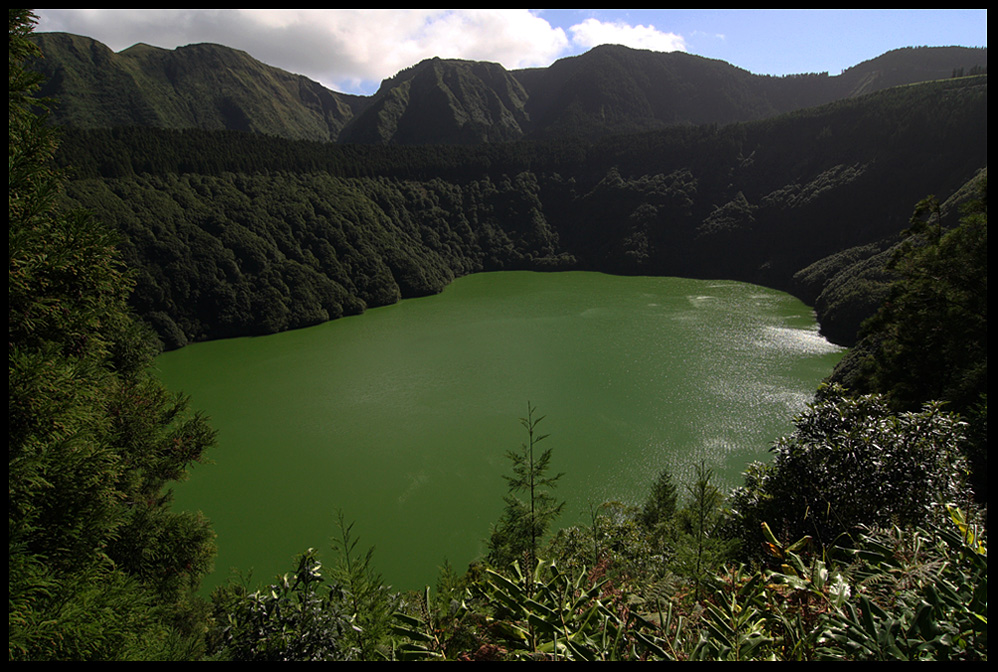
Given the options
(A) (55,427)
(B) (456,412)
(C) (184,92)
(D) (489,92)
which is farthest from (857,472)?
(C) (184,92)

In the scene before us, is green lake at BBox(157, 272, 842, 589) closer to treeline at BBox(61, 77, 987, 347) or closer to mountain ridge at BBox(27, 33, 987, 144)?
treeline at BBox(61, 77, 987, 347)

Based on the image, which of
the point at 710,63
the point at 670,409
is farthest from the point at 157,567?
the point at 710,63

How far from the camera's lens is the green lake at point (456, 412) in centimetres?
1475

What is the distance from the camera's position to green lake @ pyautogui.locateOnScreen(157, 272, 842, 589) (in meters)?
14.8

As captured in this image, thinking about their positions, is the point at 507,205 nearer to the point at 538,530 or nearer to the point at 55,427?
the point at 538,530

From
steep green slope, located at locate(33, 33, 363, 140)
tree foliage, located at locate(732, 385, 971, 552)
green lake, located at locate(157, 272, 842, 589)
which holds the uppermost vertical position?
steep green slope, located at locate(33, 33, 363, 140)

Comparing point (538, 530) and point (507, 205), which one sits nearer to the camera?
point (538, 530)

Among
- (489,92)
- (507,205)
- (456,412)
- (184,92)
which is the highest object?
(489,92)

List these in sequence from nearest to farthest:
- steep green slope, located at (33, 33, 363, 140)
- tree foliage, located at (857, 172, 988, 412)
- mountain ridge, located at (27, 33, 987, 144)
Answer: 1. tree foliage, located at (857, 172, 988, 412)
2. steep green slope, located at (33, 33, 363, 140)
3. mountain ridge, located at (27, 33, 987, 144)

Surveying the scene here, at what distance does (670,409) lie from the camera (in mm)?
21625

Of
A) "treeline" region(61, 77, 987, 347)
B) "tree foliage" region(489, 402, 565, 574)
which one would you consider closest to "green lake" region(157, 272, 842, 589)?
"tree foliage" region(489, 402, 565, 574)

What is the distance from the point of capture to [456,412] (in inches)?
871

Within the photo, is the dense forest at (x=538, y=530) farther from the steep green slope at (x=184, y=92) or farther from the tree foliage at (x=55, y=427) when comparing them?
the steep green slope at (x=184, y=92)

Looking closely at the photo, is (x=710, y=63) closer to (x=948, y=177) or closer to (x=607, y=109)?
(x=607, y=109)
